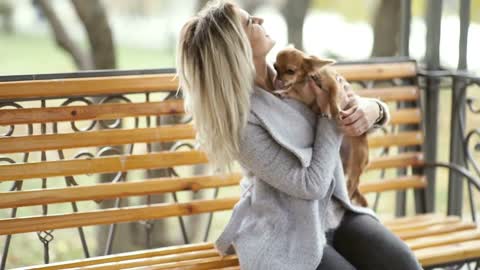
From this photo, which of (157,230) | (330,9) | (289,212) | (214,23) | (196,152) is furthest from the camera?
(330,9)

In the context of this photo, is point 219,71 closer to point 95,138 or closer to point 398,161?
point 95,138

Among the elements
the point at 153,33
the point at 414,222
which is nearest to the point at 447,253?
the point at 414,222

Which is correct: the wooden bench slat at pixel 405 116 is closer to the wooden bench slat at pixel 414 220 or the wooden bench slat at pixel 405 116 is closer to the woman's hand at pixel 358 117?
the wooden bench slat at pixel 414 220

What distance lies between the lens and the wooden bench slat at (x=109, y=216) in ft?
8.74

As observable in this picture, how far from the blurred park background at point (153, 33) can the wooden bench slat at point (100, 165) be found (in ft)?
4.02

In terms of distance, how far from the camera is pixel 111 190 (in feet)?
9.18

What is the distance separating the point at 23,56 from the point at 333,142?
144 inches

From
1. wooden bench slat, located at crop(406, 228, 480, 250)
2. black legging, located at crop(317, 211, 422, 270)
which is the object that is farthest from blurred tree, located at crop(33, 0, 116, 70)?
wooden bench slat, located at crop(406, 228, 480, 250)

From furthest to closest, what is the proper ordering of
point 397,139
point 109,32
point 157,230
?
point 157,230 → point 109,32 → point 397,139

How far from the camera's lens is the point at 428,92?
3.48 meters

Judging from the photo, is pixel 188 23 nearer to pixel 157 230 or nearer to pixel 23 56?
pixel 157 230

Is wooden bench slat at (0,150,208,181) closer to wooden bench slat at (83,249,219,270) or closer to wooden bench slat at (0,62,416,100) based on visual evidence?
wooden bench slat at (0,62,416,100)

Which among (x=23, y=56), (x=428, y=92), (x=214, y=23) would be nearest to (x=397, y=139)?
(x=428, y=92)

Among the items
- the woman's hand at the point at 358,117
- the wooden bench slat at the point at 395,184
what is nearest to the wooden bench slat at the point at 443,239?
the wooden bench slat at the point at 395,184
